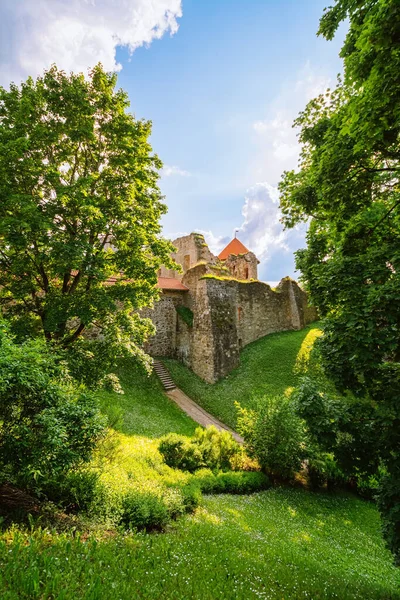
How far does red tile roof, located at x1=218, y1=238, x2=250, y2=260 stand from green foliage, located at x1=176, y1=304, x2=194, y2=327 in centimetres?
1552

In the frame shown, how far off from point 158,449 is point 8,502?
6.09 m

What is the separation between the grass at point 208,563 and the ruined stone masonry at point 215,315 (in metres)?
12.2

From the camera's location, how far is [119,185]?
9.97 m

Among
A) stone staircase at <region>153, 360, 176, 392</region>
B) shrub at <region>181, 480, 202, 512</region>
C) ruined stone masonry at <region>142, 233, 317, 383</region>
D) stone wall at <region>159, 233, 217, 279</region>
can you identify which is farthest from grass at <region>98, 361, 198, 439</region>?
stone wall at <region>159, 233, 217, 279</region>

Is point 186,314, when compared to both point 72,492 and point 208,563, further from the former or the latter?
point 208,563

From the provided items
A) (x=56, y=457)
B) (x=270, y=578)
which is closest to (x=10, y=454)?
(x=56, y=457)

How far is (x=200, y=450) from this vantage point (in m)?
10.8

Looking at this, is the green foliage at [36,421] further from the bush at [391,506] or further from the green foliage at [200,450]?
the green foliage at [200,450]

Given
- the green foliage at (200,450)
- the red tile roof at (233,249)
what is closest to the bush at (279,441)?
the green foliage at (200,450)

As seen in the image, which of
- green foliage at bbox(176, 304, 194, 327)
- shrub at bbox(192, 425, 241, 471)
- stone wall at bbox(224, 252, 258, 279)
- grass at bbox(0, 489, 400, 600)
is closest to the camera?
grass at bbox(0, 489, 400, 600)

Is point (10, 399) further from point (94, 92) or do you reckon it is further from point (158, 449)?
point (94, 92)

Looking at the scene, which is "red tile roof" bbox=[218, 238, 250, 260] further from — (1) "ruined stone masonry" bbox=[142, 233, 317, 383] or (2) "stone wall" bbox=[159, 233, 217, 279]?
(1) "ruined stone masonry" bbox=[142, 233, 317, 383]

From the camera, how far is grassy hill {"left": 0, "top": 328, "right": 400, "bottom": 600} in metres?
3.33

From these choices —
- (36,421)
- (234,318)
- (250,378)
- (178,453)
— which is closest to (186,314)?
(234,318)
